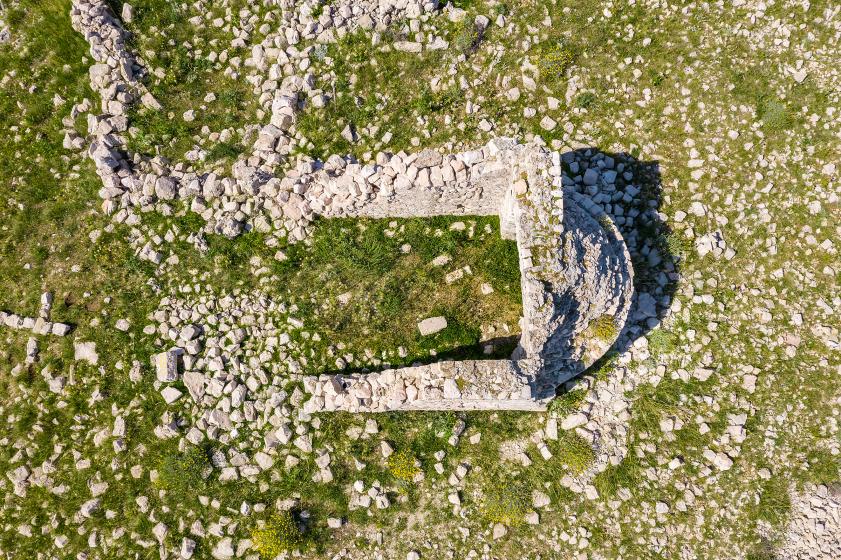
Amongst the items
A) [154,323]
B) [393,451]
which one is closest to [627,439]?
[393,451]

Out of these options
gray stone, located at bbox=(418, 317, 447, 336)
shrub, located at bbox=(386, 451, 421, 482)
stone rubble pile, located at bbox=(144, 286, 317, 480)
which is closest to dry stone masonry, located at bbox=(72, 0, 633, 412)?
stone rubble pile, located at bbox=(144, 286, 317, 480)

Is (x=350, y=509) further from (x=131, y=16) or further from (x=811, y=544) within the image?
(x=131, y=16)

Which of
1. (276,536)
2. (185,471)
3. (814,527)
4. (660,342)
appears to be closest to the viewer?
(276,536)

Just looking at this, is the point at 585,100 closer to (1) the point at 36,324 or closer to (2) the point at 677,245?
(2) the point at 677,245

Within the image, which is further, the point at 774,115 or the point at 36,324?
the point at 774,115

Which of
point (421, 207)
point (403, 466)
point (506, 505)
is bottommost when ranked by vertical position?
point (506, 505)

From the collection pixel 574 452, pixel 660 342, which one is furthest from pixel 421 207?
pixel 574 452
